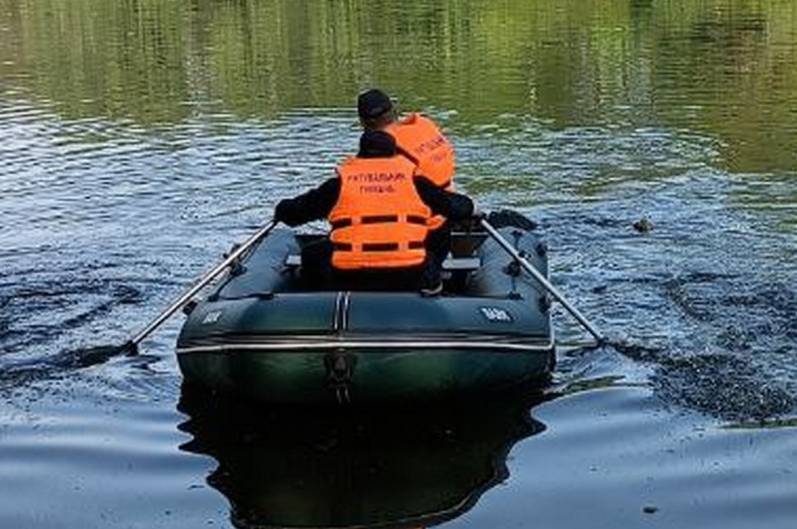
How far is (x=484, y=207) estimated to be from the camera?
50.8ft

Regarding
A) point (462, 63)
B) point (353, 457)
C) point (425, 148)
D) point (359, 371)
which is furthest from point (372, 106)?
point (462, 63)

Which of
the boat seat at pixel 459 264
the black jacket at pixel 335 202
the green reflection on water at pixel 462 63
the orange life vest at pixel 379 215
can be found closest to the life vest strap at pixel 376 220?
the orange life vest at pixel 379 215

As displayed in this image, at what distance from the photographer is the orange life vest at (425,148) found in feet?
33.4

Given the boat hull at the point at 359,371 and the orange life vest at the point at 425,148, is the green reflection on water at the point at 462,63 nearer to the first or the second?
the orange life vest at the point at 425,148

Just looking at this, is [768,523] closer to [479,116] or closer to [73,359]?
[73,359]

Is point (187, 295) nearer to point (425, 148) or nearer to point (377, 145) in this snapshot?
point (377, 145)

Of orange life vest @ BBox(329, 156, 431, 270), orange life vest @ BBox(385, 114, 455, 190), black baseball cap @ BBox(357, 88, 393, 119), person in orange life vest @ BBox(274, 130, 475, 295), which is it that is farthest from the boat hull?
orange life vest @ BBox(385, 114, 455, 190)

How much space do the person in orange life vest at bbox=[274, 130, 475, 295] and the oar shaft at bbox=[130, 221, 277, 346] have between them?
0.87 meters

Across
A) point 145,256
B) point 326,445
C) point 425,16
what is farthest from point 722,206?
point 425,16

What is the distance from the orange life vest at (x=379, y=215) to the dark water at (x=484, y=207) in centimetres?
109

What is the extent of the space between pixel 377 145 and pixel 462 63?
23.0 m

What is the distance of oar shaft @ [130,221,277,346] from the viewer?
379 inches

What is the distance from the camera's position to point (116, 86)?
2941 cm

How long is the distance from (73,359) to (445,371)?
301cm
